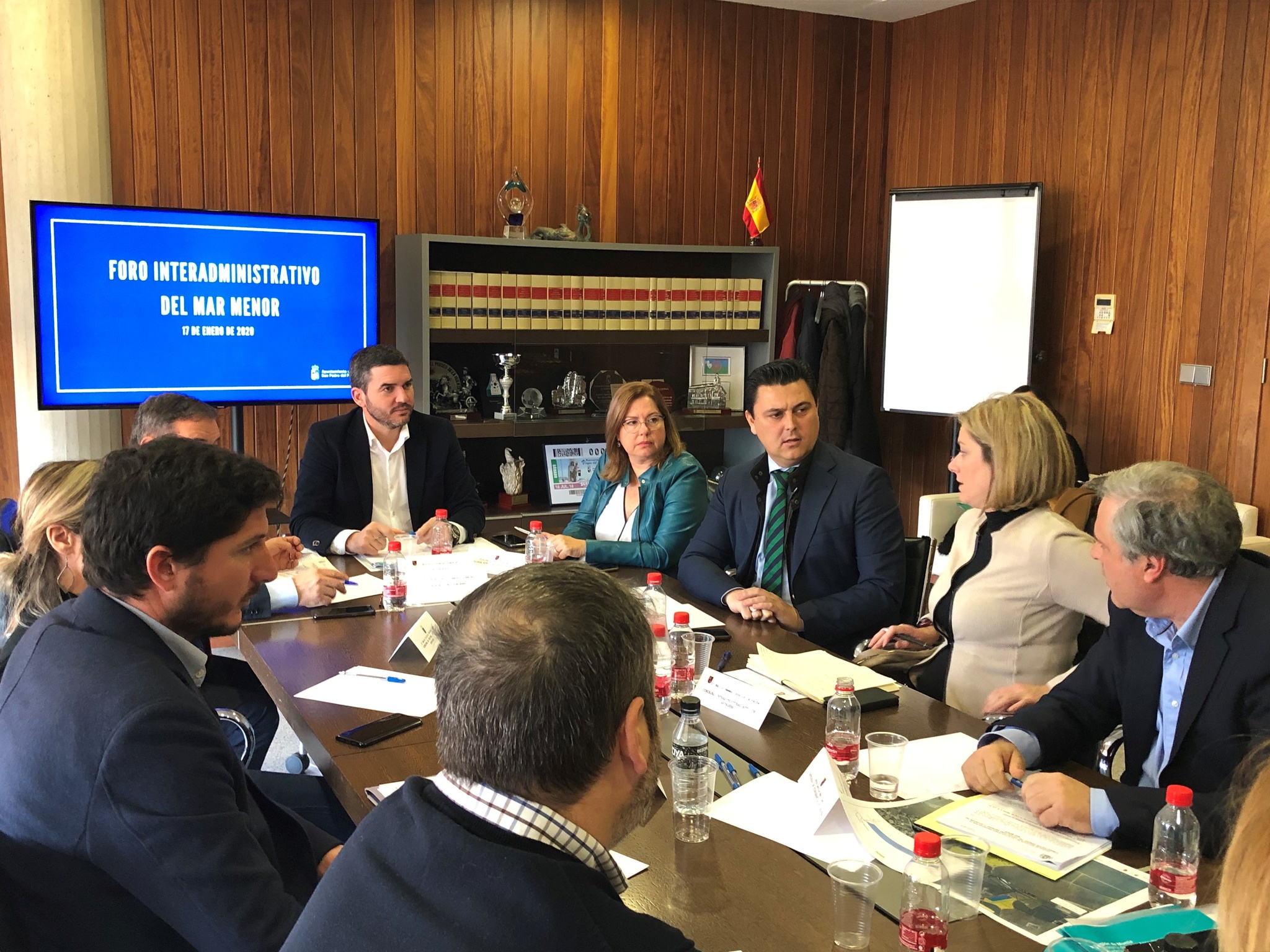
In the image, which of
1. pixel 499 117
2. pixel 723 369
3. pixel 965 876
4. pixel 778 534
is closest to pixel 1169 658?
pixel 965 876

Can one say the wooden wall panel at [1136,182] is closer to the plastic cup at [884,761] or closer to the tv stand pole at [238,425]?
the tv stand pole at [238,425]

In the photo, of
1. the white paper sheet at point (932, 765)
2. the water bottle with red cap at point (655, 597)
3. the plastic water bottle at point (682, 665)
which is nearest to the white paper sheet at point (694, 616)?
the water bottle with red cap at point (655, 597)

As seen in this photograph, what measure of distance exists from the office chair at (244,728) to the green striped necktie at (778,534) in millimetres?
1518

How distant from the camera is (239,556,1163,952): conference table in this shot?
147 centimetres

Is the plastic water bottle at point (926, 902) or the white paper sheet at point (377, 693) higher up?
the plastic water bottle at point (926, 902)

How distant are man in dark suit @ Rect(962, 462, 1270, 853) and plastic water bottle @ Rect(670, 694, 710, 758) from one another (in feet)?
1.48

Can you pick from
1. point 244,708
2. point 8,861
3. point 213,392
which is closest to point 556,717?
point 8,861

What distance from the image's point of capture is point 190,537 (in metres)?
1.69

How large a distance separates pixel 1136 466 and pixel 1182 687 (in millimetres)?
410

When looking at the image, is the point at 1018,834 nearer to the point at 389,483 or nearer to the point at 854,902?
the point at 854,902

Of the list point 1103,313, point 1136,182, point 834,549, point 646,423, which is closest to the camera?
point 834,549

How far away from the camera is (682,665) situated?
2320 millimetres

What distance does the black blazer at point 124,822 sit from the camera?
1402mm

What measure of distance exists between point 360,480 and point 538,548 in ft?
3.05
